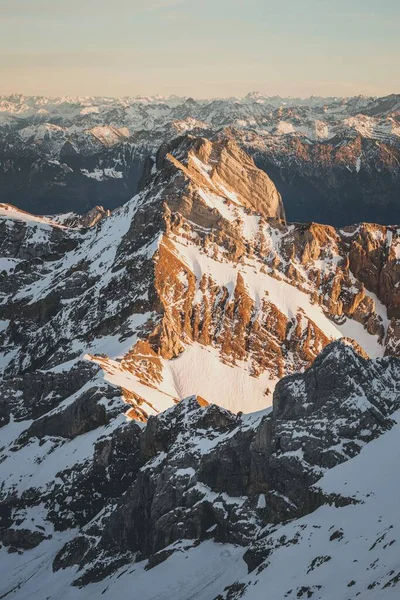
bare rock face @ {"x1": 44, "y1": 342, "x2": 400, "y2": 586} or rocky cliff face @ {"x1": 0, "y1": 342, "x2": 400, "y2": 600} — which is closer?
rocky cliff face @ {"x1": 0, "y1": 342, "x2": 400, "y2": 600}

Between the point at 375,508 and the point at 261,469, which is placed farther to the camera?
the point at 261,469

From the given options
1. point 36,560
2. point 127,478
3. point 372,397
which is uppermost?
point 372,397

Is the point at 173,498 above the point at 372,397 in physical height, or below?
below

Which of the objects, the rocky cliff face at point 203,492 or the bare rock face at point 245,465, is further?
the bare rock face at point 245,465

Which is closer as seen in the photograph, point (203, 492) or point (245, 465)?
point (245, 465)

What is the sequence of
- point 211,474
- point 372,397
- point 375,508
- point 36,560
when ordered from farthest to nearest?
1. point 36,560
2. point 211,474
3. point 372,397
4. point 375,508

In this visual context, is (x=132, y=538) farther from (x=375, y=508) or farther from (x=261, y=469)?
(x=375, y=508)

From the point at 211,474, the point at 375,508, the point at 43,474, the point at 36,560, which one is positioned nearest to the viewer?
the point at 375,508

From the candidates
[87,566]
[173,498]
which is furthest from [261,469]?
[87,566]

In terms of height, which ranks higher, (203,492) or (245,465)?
(245,465)
